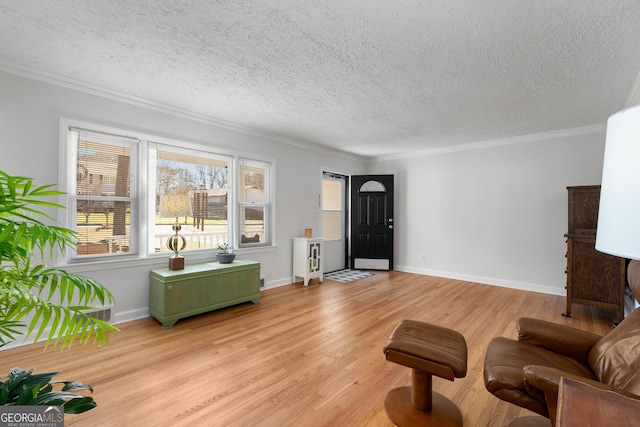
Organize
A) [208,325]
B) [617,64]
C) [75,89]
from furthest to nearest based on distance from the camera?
[208,325] → [75,89] → [617,64]

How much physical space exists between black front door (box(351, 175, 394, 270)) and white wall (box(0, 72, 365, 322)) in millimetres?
1609

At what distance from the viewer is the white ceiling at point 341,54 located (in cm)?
183

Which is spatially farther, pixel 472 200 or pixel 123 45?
pixel 472 200

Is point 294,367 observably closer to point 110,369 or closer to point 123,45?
point 110,369

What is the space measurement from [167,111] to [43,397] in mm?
3260

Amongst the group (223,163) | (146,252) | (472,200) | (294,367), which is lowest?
(294,367)

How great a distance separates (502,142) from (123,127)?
5.38m

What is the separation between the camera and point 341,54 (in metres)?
2.32

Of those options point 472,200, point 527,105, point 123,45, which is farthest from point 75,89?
point 472,200

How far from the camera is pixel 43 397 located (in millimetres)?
881

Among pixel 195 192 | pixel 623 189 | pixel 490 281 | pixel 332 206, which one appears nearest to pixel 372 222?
pixel 332 206

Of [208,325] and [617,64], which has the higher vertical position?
[617,64]

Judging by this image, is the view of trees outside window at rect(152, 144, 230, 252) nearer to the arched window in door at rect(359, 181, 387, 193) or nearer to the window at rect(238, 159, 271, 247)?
the window at rect(238, 159, 271, 247)

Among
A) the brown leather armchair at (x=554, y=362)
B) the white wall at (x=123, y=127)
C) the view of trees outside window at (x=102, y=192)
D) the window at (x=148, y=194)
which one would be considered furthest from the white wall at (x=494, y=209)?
the view of trees outside window at (x=102, y=192)
